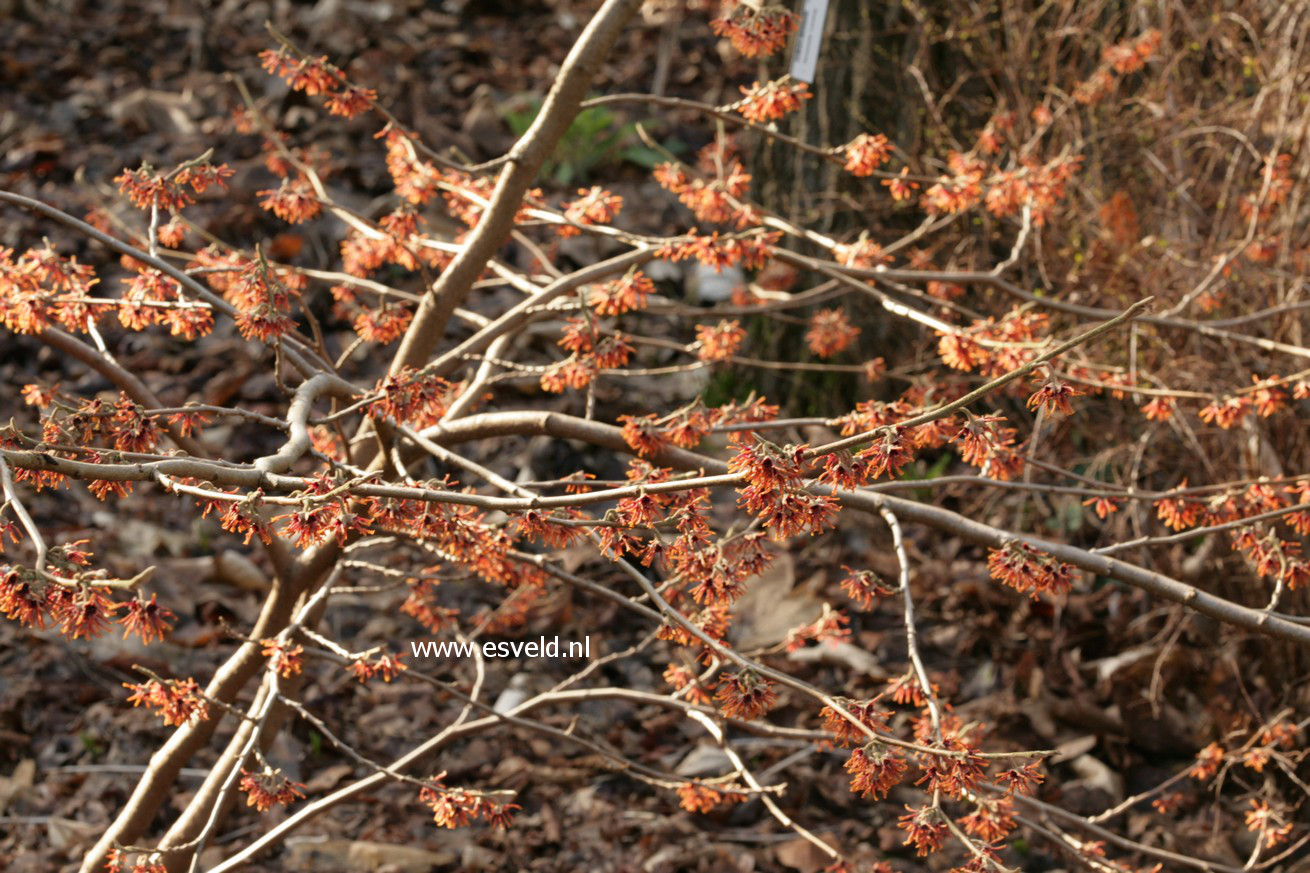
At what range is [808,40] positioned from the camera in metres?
3.20

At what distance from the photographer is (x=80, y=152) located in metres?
6.33

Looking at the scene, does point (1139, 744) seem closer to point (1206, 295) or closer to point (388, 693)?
point (1206, 295)

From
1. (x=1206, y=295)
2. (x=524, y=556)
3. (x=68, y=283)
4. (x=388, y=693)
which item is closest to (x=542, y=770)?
(x=388, y=693)

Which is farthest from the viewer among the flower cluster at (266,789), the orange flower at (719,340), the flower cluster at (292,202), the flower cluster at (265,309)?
the orange flower at (719,340)

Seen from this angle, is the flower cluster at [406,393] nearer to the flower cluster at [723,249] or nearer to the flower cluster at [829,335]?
the flower cluster at [723,249]

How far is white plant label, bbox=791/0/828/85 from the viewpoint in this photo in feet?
10.3

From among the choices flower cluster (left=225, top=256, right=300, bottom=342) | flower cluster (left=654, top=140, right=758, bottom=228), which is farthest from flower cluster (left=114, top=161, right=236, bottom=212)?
flower cluster (left=654, top=140, right=758, bottom=228)

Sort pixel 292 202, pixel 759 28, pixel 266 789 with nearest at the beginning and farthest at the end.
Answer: pixel 266 789 → pixel 759 28 → pixel 292 202

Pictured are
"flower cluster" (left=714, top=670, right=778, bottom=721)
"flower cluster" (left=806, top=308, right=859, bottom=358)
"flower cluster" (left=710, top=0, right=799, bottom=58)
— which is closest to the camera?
"flower cluster" (left=714, top=670, right=778, bottom=721)

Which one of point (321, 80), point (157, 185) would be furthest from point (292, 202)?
point (157, 185)

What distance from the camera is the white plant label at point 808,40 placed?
3.15 metres

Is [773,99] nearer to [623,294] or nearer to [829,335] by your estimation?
[623,294]

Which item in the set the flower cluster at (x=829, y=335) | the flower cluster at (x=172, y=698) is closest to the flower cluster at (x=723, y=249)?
the flower cluster at (x=829, y=335)

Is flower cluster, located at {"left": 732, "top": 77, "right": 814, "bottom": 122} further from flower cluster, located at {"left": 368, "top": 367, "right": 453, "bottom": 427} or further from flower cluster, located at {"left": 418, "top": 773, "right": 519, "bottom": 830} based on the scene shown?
flower cluster, located at {"left": 418, "top": 773, "right": 519, "bottom": 830}
